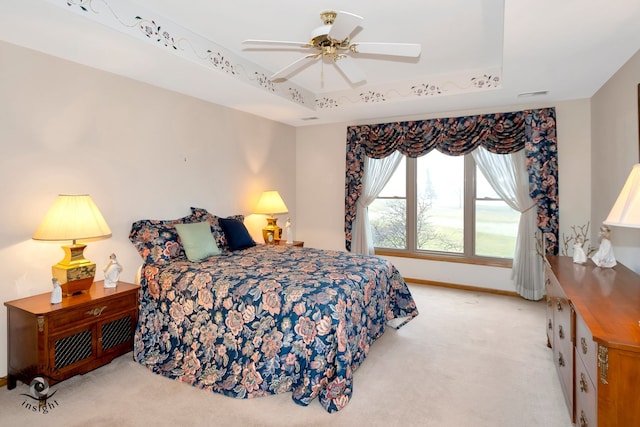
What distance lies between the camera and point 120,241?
10.6 feet

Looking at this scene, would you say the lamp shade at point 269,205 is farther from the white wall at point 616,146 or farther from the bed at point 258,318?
→ the white wall at point 616,146

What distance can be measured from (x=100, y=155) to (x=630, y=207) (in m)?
3.68

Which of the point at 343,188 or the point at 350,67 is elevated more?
the point at 350,67

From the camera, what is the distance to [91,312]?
2.54m

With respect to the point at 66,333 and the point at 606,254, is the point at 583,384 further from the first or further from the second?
the point at 66,333

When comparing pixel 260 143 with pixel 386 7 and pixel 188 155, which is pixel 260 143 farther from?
pixel 386 7

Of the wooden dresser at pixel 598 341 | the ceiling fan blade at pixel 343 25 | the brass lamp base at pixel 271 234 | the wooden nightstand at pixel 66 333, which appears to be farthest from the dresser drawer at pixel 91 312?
the wooden dresser at pixel 598 341

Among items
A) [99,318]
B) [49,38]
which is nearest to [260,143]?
[49,38]

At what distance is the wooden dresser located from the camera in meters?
1.36

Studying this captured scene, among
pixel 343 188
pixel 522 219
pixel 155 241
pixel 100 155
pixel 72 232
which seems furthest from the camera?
pixel 343 188

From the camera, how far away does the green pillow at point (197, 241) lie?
3273mm

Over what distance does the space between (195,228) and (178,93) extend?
59.8 inches

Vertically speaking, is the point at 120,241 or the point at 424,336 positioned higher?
the point at 120,241

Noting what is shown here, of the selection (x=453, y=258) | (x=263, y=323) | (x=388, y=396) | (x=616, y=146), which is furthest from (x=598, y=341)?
(x=453, y=258)
